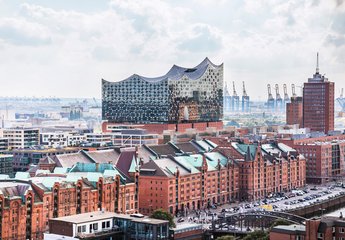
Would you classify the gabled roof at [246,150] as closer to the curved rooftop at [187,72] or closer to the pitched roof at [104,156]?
the pitched roof at [104,156]

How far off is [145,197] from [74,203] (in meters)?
17.9

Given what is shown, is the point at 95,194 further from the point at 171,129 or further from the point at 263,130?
the point at 263,130

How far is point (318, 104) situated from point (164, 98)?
120 feet

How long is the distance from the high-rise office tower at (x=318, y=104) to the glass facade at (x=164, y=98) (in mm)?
19919

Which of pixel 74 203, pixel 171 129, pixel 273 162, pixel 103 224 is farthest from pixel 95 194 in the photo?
pixel 171 129

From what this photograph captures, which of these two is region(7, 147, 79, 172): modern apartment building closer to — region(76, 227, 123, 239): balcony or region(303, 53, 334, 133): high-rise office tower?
region(76, 227, 123, 239): balcony

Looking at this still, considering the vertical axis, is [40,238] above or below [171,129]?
below

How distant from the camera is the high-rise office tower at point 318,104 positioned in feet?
551

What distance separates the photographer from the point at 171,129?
145 m

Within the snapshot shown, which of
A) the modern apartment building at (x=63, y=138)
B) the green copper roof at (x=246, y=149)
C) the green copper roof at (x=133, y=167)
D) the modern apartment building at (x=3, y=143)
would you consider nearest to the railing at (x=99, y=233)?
the green copper roof at (x=133, y=167)

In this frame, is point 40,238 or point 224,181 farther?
point 224,181

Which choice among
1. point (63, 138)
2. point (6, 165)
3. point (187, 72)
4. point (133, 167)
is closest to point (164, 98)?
point (187, 72)

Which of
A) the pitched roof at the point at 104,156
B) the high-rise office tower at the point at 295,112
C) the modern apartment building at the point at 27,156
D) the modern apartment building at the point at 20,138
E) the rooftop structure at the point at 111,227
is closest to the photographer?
the rooftop structure at the point at 111,227

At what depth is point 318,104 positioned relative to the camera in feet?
555
